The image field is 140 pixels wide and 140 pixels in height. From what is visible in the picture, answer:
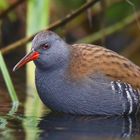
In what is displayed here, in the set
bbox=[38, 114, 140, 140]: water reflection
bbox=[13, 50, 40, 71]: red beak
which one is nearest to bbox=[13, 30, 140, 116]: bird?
bbox=[13, 50, 40, 71]: red beak

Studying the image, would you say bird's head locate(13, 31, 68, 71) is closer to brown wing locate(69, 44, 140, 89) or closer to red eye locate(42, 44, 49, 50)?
red eye locate(42, 44, 49, 50)

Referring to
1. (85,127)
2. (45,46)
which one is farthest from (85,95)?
(45,46)

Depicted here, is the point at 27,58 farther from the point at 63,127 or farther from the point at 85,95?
the point at 63,127

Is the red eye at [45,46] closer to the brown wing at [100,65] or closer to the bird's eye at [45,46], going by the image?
the bird's eye at [45,46]

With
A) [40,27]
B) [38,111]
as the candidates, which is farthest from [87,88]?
[40,27]

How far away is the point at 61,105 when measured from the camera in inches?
274

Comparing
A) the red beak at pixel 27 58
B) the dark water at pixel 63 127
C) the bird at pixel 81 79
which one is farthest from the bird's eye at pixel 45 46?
the dark water at pixel 63 127

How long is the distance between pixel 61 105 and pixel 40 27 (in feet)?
5.20

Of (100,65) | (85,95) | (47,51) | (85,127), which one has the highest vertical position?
(47,51)

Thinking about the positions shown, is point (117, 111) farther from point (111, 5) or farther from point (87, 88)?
point (111, 5)

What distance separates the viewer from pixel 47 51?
710 cm

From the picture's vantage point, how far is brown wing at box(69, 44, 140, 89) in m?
7.07

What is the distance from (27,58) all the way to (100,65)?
0.73 m

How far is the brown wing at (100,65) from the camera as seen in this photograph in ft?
23.2
